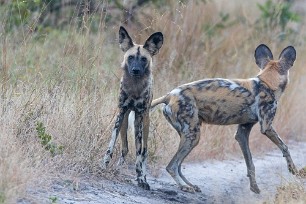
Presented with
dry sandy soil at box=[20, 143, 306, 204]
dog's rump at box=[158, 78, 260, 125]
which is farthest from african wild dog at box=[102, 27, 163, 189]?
dog's rump at box=[158, 78, 260, 125]

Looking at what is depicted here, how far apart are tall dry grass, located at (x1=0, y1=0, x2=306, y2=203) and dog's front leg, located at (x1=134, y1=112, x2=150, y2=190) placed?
268 mm

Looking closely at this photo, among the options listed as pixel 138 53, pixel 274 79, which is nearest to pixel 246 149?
pixel 274 79

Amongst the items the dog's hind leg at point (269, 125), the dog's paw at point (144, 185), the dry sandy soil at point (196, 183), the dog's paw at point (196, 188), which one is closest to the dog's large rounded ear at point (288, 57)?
the dog's hind leg at point (269, 125)

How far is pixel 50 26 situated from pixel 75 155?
5234 mm

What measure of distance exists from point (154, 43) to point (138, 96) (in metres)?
0.48

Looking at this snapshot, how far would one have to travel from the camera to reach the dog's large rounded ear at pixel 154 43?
712 cm

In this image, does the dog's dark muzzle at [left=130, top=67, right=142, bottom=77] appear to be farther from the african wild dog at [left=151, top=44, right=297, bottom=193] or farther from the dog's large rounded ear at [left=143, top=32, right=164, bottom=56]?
the african wild dog at [left=151, top=44, right=297, bottom=193]

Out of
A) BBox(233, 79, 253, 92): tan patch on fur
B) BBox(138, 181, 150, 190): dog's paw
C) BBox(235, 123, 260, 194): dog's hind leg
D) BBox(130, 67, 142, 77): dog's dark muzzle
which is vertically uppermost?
BBox(130, 67, 142, 77): dog's dark muzzle

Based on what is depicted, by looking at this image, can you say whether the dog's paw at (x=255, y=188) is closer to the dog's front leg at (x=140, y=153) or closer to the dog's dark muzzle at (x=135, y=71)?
the dog's front leg at (x=140, y=153)

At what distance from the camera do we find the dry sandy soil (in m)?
6.19

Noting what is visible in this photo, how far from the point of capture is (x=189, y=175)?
7934 millimetres

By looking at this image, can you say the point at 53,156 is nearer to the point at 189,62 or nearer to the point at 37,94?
the point at 37,94

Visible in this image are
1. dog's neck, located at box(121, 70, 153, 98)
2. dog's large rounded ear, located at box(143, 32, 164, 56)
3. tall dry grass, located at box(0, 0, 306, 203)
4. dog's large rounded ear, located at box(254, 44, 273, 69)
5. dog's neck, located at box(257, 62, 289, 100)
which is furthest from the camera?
dog's large rounded ear, located at box(254, 44, 273, 69)

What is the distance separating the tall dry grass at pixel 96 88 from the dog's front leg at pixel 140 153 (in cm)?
27
